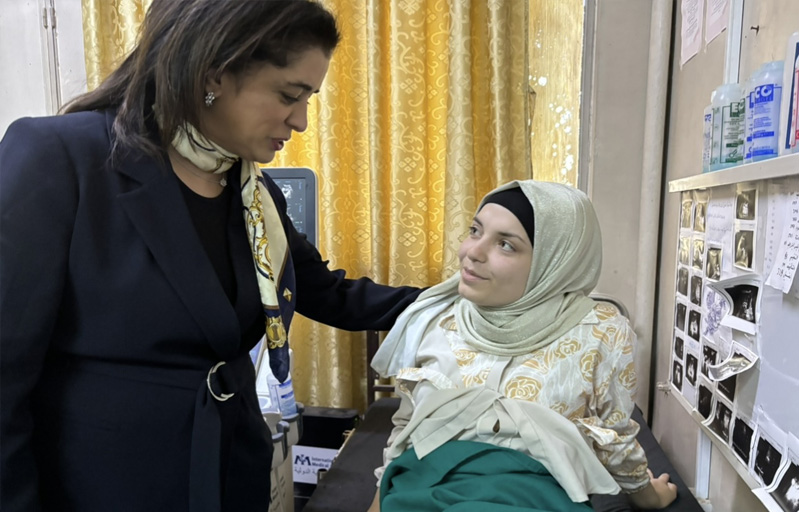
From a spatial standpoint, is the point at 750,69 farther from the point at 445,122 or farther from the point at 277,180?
the point at 277,180

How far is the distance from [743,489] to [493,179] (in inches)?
58.1

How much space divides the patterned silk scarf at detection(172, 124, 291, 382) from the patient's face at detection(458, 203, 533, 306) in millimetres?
404

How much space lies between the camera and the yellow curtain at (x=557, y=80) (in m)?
2.21

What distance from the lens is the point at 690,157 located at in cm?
155

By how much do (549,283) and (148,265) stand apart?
788 millimetres

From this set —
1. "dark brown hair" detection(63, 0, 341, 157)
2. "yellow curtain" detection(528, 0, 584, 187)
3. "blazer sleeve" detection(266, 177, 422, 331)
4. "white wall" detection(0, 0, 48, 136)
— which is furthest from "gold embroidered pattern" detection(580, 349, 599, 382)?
"white wall" detection(0, 0, 48, 136)

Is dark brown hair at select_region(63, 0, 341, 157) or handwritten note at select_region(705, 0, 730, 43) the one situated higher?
handwritten note at select_region(705, 0, 730, 43)

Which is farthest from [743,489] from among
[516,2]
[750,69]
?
[516,2]

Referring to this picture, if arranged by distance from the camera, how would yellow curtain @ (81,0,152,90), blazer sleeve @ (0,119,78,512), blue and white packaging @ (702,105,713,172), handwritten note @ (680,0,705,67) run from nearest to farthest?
blazer sleeve @ (0,119,78,512), blue and white packaging @ (702,105,713,172), handwritten note @ (680,0,705,67), yellow curtain @ (81,0,152,90)

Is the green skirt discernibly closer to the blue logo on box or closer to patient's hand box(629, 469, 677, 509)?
patient's hand box(629, 469, 677, 509)

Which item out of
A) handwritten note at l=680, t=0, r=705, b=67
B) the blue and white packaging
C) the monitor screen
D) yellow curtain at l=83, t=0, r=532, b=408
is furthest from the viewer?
yellow curtain at l=83, t=0, r=532, b=408

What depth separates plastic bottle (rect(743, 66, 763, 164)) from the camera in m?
0.96

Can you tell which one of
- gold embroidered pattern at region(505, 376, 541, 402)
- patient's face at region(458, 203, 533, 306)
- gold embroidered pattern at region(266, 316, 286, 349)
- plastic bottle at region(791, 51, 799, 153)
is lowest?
gold embroidered pattern at region(505, 376, 541, 402)

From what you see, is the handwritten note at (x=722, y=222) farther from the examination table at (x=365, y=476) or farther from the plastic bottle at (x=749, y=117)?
the examination table at (x=365, y=476)
